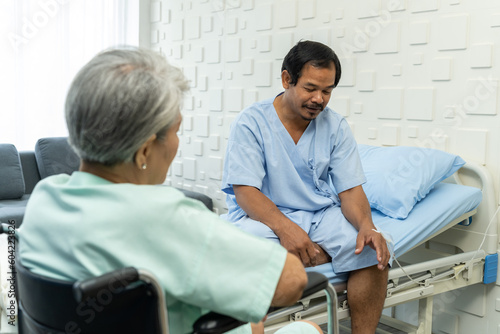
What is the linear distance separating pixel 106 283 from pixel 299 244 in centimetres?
123

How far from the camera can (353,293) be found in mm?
2070

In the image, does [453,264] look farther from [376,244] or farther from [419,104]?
[419,104]

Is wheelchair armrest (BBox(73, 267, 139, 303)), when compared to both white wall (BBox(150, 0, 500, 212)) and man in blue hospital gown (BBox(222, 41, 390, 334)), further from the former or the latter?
white wall (BBox(150, 0, 500, 212))

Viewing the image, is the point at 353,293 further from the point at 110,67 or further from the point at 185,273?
the point at 110,67

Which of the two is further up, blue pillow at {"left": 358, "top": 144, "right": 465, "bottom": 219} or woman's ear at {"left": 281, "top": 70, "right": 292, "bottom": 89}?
woman's ear at {"left": 281, "top": 70, "right": 292, "bottom": 89}

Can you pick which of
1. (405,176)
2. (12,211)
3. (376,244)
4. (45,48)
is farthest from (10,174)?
(376,244)

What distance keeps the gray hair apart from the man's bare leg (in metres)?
1.25

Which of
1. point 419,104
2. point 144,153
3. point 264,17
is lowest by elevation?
point 144,153

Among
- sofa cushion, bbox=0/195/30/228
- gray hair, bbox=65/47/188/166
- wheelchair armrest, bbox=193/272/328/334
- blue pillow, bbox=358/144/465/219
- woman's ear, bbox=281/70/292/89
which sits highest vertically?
woman's ear, bbox=281/70/292/89

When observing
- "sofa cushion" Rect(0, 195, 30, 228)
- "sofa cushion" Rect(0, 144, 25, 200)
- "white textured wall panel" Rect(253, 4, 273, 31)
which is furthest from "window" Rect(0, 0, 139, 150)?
"white textured wall panel" Rect(253, 4, 273, 31)

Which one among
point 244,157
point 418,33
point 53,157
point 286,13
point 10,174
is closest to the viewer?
point 244,157

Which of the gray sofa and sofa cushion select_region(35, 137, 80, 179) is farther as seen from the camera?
sofa cushion select_region(35, 137, 80, 179)

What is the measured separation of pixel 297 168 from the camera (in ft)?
7.52

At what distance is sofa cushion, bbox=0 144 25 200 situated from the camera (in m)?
4.05
